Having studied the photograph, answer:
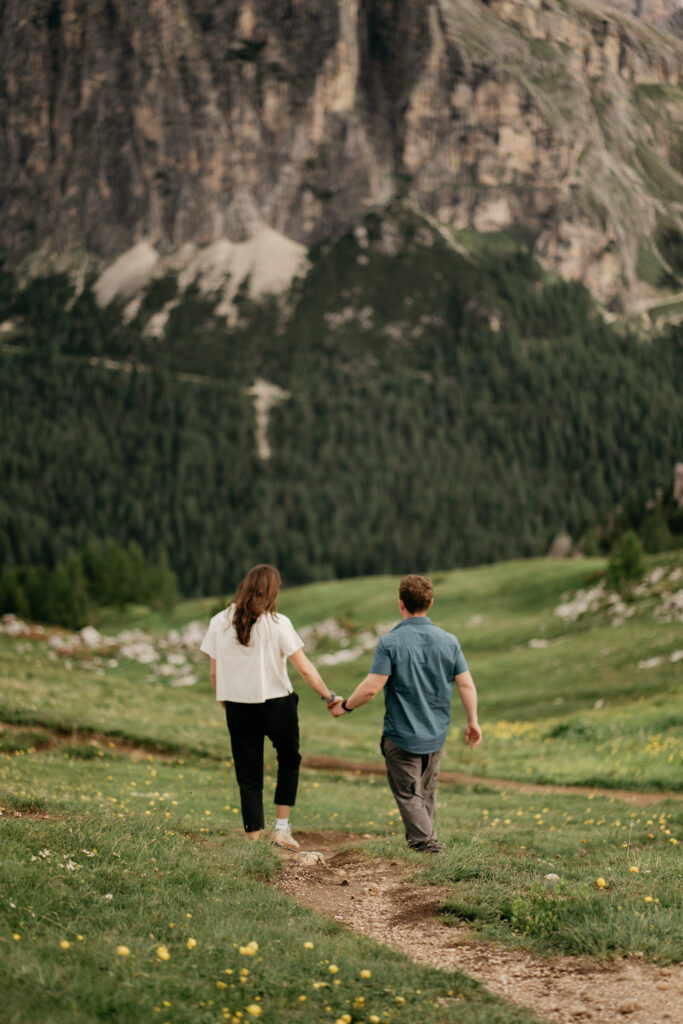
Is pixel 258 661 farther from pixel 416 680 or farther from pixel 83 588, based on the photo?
pixel 83 588

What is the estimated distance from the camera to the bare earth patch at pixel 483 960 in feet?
25.8

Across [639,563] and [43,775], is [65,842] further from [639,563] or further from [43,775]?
[639,563]

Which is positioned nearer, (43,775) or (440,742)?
(440,742)

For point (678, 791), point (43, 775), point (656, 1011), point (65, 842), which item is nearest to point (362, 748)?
point (678, 791)

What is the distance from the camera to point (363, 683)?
41.6 feet

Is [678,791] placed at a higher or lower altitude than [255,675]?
lower

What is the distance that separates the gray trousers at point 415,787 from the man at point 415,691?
1 centimetres

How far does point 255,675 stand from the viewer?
1259cm

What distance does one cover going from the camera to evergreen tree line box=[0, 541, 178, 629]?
110 meters

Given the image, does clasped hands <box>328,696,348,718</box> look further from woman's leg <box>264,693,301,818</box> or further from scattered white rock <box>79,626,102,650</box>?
scattered white rock <box>79,626,102,650</box>

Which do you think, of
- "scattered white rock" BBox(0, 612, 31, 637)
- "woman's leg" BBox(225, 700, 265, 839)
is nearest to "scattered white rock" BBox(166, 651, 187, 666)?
"scattered white rock" BBox(0, 612, 31, 637)

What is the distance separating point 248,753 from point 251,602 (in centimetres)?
229

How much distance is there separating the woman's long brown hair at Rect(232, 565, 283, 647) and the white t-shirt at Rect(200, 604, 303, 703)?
5.0 inches

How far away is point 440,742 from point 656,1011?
5.45 meters
